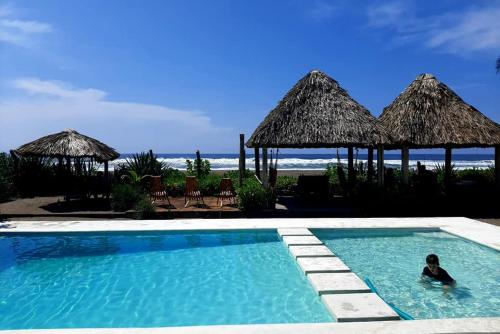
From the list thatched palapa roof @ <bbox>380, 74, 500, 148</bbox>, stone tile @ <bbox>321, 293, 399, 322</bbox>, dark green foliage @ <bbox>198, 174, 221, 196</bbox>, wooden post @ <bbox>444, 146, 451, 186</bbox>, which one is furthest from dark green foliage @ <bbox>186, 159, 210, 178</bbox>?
stone tile @ <bbox>321, 293, 399, 322</bbox>

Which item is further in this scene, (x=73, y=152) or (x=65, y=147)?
(x=65, y=147)

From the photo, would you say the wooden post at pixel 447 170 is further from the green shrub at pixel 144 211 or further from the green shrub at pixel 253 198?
the green shrub at pixel 144 211

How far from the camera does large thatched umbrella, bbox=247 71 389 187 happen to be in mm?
10805

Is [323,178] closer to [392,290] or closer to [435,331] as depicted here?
[392,290]

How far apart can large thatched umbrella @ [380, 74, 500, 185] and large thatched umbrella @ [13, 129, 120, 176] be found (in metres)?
8.43

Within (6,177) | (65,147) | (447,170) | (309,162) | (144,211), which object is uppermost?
(309,162)

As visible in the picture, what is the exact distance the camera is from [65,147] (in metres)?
12.1

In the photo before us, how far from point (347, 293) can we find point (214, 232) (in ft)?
13.0

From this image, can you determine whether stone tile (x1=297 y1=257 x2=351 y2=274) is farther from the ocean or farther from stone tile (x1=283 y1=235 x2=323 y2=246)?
the ocean

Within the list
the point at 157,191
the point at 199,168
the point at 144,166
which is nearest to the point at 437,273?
the point at 157,191

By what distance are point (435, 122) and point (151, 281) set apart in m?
9.04

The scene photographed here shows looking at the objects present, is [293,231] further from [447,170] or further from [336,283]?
[447,170]

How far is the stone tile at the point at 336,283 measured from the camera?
15.1 feet

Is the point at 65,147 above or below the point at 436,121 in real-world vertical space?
below
